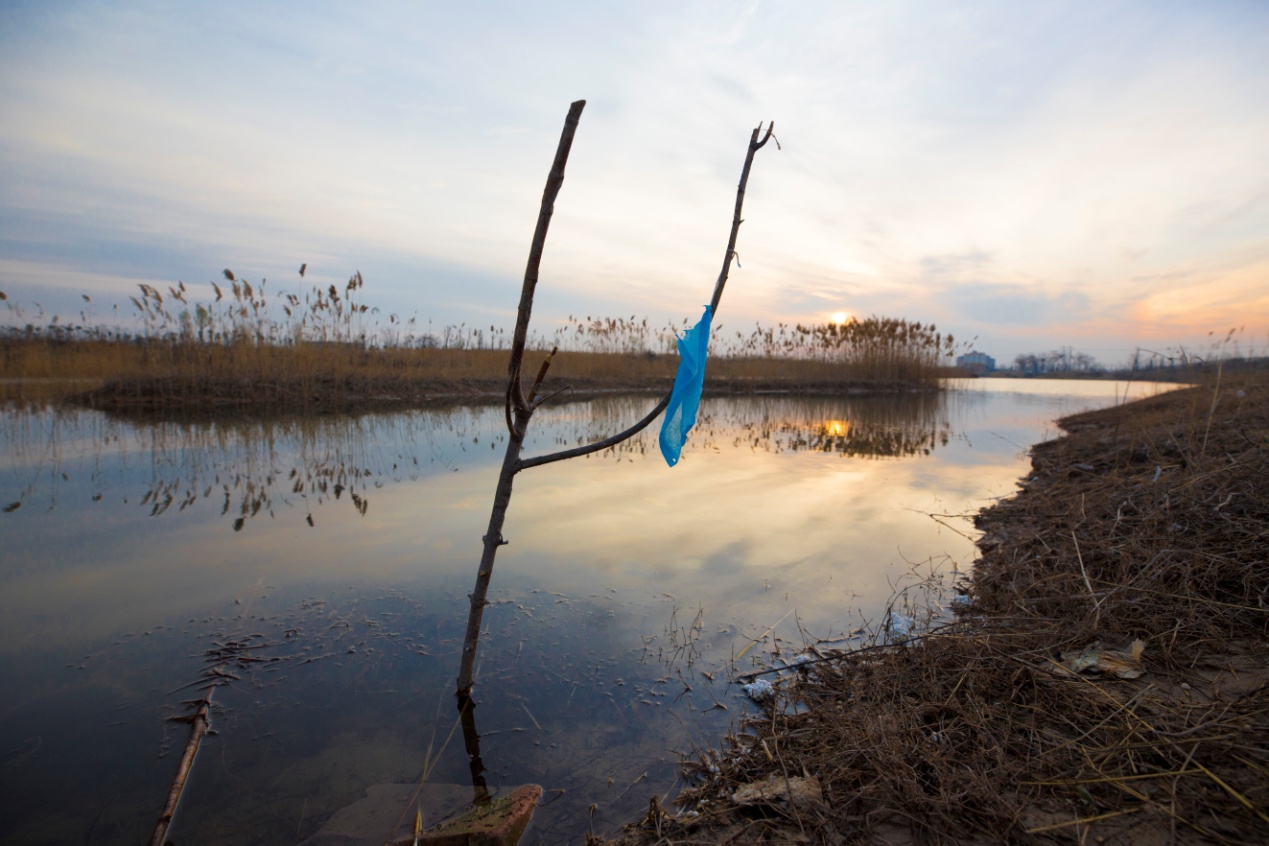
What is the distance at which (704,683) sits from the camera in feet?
8.33

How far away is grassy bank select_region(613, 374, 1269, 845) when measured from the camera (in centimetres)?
147

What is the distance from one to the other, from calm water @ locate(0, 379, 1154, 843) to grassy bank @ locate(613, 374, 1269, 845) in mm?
384

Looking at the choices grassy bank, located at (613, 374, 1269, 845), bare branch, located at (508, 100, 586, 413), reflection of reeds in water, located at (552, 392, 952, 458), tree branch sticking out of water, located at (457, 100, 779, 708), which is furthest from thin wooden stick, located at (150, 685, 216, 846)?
reflection of reeds in water, located at (552, 392, 952, 458)

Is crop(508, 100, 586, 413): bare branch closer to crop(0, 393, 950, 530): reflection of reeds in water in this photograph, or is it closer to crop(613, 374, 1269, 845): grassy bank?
crop(613, 374, 1269, 845): grassy bank

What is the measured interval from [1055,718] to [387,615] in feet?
9.29

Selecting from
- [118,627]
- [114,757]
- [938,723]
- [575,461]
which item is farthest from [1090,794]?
[575,461]

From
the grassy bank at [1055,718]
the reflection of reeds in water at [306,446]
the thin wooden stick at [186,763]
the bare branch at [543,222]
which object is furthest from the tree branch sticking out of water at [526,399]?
the reflection of reeds in water at [306,446]

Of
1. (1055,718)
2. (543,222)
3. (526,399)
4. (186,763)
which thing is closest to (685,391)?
(526,399)

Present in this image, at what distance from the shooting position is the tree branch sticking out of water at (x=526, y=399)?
2074 mm

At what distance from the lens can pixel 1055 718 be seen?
1.83m

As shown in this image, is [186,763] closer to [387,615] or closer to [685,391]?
[387,615]

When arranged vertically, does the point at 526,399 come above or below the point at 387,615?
above

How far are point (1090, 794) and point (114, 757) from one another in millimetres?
2916

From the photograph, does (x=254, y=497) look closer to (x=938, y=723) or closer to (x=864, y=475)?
(x=938, y=723)
